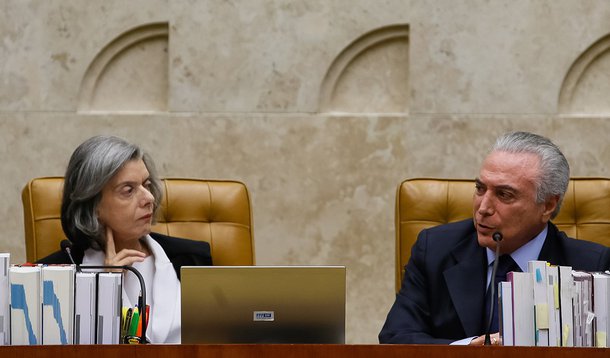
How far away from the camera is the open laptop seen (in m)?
2.43

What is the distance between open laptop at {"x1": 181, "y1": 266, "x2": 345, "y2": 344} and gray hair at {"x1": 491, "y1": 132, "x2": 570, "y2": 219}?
0.82 metres

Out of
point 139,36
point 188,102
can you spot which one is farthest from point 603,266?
point 139,36

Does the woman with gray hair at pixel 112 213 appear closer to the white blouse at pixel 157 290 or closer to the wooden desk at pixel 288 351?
the white blouse at pixel 157 290

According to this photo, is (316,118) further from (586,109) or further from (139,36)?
(586,109)

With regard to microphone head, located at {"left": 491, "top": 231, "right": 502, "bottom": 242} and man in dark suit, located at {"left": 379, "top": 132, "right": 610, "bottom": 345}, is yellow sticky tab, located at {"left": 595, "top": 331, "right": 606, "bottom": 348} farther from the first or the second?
man in dark suit, located at {"left": 379, "top": 132, "right": 610, "bottom": 345}

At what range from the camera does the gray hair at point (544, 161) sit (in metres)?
2.99

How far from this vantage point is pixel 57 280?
2.40 m

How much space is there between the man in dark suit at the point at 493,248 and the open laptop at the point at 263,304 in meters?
0.53

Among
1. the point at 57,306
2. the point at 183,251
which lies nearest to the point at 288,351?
the point at 57,306

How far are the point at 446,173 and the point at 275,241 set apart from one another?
757 millimetres

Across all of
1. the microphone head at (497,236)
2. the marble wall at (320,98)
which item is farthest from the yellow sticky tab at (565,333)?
the marble wall at (320,98)

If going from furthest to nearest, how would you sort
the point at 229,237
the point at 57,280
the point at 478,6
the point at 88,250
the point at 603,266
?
the point at 478,6 < the point at 229,237 < the point at 88,250 < the point at 603,266 < the point at 57,280

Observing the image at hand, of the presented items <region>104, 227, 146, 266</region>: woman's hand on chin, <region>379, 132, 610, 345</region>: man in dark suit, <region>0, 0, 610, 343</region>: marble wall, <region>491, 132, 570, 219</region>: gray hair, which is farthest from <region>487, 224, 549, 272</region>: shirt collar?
<region>0, 0, 610, 343</region>: marble wall

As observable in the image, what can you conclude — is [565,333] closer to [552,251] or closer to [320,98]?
[552,251]
